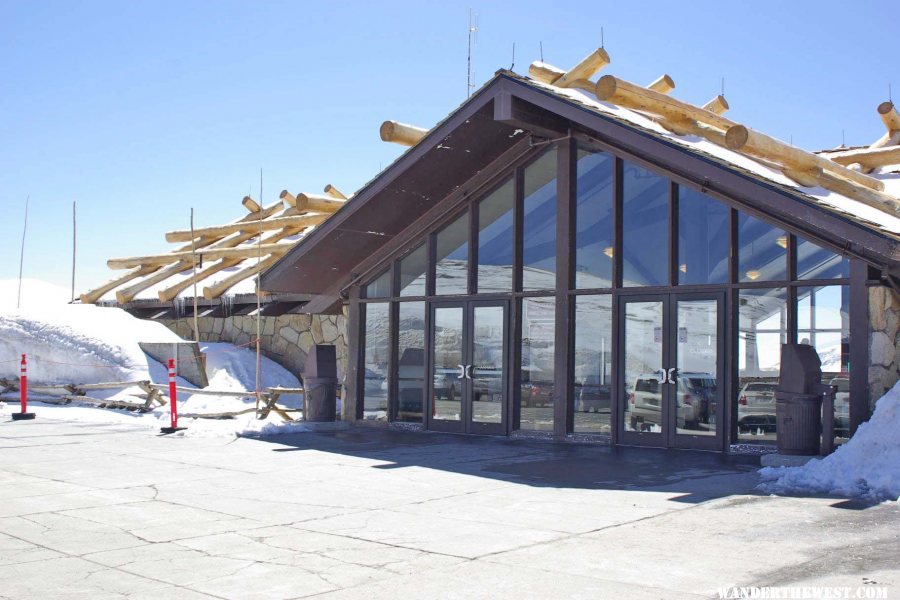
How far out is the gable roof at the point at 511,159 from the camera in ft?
35.8

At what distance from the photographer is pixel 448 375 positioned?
1571cm

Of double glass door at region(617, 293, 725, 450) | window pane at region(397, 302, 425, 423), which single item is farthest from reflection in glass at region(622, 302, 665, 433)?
window pane at region(397, 302, 425, 423)

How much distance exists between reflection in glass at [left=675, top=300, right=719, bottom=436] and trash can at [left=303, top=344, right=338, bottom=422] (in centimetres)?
671

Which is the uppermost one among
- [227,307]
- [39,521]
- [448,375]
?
[227,307]

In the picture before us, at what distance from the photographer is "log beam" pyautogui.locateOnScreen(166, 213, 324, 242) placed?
25.3m

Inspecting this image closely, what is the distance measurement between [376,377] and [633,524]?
9.93m

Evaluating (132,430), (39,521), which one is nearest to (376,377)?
(132,430)

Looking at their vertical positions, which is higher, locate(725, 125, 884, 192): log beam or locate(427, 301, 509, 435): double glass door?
locate(725, 125, 884, 192): log beam

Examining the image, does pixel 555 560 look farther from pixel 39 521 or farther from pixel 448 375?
pixel 448 375

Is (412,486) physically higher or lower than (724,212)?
lower

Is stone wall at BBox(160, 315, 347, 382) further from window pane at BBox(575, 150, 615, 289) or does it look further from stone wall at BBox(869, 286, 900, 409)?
stone wall at BBox(869, 286, 900, 409)

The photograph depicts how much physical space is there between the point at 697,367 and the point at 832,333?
183 cm

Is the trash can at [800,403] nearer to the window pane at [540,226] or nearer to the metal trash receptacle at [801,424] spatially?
the metal trash receptacle at [801,424]

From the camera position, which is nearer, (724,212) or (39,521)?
(39,521)
